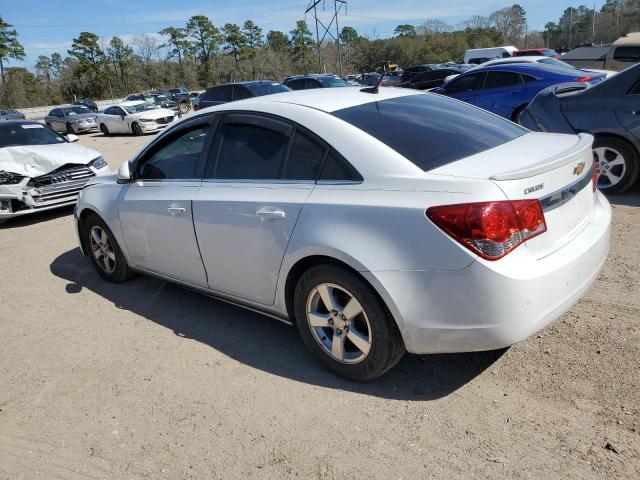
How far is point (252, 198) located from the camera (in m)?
3.43

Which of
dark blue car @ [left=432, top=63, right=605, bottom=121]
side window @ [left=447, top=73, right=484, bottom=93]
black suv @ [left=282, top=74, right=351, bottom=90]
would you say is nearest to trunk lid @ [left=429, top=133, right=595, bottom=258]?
dark blue car @ [left=432, top=63, right=605, bottom=121]

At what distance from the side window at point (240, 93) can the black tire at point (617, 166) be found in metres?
12.0

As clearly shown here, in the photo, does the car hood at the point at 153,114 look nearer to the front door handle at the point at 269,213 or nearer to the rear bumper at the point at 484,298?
the front door handle at the point at 269,213

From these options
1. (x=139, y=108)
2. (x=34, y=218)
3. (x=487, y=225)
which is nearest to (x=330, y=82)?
(x=139, y=108)

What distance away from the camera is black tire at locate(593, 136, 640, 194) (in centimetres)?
623

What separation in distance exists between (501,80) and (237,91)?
28.6 feet

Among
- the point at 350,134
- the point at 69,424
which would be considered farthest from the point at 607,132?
the point at 69,424

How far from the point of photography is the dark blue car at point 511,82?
10542 millimetres

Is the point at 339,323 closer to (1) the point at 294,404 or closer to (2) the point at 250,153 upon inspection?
(1) the point at 294,404

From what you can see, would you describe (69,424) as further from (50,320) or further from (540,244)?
(540,244)

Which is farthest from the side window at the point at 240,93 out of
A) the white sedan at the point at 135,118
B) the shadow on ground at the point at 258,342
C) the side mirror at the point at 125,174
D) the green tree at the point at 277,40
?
the green tree at the point at 277,40

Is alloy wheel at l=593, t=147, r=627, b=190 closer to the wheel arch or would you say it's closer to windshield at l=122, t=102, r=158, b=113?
the wheel arch

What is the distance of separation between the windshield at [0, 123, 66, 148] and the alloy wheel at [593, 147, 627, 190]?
833 cm

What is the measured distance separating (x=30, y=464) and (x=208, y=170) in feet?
6.85
